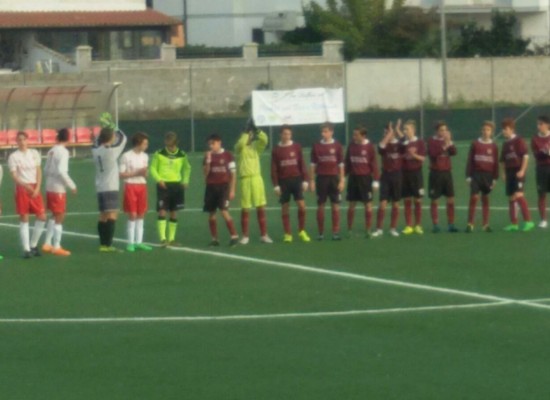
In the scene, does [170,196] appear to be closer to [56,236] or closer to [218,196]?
[218,196]

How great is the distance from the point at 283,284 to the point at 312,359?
16.0 feet

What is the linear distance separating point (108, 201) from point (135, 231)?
0.64 meters

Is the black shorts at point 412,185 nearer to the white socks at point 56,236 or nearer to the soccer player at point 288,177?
the soccer player at point 288,177

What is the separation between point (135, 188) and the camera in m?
20.4

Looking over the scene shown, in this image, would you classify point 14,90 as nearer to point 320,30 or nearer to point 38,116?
point 38,116

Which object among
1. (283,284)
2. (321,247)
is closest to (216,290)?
(283,284)

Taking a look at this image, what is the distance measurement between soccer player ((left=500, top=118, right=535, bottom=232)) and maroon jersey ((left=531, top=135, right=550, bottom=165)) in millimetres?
187

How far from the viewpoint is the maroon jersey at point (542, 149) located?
22219 mm

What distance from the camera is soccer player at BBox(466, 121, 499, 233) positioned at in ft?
72.4

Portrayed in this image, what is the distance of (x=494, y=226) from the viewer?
22812 mm

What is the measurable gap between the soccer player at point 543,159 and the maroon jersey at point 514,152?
0.23 metres

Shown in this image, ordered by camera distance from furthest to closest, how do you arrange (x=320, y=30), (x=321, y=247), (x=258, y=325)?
(x=320, y=30), (x=321, y=247), (x=258, y=325)

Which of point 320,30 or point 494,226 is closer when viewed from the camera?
point 494,226

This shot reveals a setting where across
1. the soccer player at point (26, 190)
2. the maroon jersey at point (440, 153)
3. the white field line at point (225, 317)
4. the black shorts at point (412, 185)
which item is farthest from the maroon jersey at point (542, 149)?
the white field line at point (225, 317)
